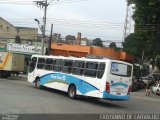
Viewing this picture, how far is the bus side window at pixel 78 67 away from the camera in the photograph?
2458cm

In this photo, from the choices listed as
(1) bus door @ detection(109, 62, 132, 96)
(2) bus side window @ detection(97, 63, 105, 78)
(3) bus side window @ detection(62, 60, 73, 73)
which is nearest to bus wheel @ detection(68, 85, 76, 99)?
(3) bus side window @ detection(62, 60, 73, 73)

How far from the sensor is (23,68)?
4369 cm

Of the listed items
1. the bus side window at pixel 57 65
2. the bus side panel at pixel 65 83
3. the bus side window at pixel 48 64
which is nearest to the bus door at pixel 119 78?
the bus side panel at pixel 65 83

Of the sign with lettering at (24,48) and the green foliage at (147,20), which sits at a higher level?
the green foliage at (147,20)

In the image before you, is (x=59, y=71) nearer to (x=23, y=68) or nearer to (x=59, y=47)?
(x=23, y=68)

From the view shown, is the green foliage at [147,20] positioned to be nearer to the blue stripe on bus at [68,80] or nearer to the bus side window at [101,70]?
the blue stripe on bus at [68,80]

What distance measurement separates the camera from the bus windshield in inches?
891

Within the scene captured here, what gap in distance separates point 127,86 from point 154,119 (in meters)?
6.22

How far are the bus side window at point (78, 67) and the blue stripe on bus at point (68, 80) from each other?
0.36 meters

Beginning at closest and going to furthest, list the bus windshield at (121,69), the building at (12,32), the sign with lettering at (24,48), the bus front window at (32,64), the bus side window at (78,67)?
the bus windshield at (121,69)
the bus side window at (78,67)
the bus front window at (32,64)
the sign with lettering at (24,48)
the building at (12,32)

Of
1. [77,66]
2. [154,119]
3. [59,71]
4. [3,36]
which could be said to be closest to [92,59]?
[77,66]

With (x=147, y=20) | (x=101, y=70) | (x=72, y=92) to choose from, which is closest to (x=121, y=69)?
(x=101, y=70)

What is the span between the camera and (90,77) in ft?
77.2

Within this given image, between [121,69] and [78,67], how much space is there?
307 cm
